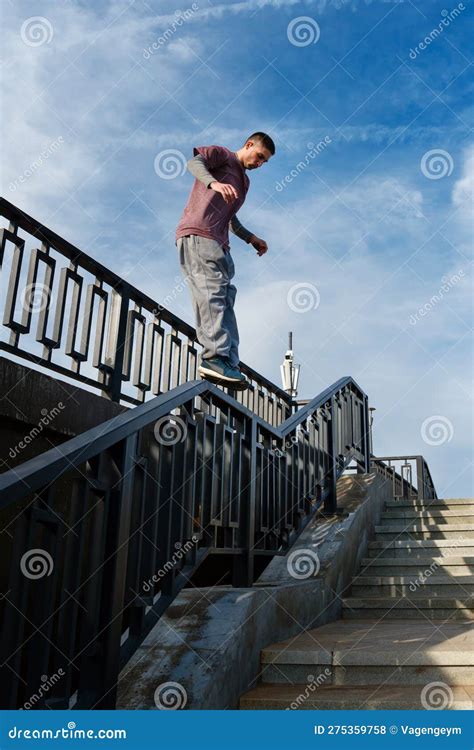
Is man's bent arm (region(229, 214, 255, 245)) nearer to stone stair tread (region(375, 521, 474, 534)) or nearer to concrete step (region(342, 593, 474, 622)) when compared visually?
concrete step (region(342, 593, 474, 622))

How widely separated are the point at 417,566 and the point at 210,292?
10.1ft

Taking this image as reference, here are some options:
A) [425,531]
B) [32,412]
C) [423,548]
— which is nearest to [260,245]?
[32,412]

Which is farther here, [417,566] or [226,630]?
[417,566]

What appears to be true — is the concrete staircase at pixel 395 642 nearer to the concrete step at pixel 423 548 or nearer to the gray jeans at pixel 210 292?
the concrete step at pixel 423 548

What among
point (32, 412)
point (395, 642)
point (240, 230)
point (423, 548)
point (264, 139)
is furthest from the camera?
point (423, 548)

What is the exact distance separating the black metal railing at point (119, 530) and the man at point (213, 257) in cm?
29

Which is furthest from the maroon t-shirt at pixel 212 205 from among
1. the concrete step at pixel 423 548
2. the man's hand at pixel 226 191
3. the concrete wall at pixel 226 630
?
the concrete step at pixel 423 548

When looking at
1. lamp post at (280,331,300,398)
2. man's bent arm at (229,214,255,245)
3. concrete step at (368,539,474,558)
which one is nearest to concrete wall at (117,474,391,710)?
concrete step at (368,539,474,558)

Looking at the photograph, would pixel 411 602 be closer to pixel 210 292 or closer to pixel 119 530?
pixel 210 292

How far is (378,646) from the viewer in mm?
3602

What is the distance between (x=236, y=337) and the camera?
4.20m

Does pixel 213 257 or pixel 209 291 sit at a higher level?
pixel 213 257

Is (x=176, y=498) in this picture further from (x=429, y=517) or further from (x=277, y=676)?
(x=429, y=517)
